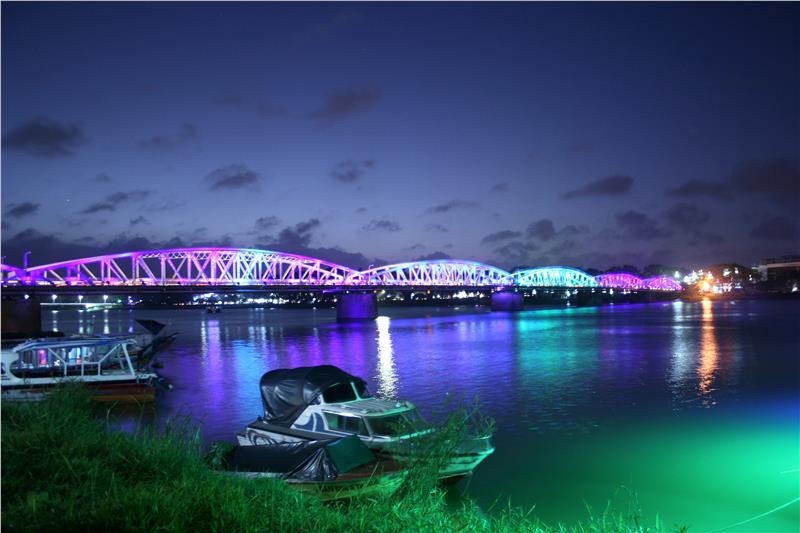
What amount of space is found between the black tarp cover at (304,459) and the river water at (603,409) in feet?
9.41

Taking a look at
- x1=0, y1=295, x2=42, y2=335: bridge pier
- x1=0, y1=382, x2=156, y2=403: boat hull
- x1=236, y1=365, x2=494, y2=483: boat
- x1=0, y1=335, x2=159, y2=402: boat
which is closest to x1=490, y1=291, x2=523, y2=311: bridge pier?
x1=0, y1=295, x2=42, y2=335: bridge pier

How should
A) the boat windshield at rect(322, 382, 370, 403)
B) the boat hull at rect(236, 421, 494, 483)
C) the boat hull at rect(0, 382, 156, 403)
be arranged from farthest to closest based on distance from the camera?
the boat hull at rect(0, 382, 156, 403)
the boat windshield at rect(322, 382, 370, 403)
the boat hull at rect(236, 421, 494, 483)

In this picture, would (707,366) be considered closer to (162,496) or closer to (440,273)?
(162,496)

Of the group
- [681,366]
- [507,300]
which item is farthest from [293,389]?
[507,300]

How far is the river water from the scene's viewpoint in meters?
14.7

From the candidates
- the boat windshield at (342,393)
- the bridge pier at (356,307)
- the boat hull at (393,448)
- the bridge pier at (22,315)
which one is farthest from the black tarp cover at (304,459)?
the bridge pier at (356,307)

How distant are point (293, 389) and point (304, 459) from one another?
4.60 meters

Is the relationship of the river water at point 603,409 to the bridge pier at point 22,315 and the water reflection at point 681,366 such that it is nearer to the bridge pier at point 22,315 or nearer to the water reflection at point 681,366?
the water reflection at point 681,366

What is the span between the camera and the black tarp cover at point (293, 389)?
1570 centimetres

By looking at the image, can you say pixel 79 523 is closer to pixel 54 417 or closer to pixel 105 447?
pixel 105 447

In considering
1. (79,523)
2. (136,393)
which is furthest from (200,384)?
(79,523)

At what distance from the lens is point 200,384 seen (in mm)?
34156

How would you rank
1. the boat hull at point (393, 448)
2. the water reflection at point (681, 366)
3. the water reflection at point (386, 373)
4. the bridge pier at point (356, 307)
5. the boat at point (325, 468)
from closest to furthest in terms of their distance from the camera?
the boat at point (325, 468), the boat hull at point (393, 448), the water reflection at point (681, 366), the water reflection at point (386, 373), the bridge pier at point (356, 307)

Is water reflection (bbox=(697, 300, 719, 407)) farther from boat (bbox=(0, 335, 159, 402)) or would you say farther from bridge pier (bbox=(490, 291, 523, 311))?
bridge pier (bbox=(490, 291, 523, 311))
